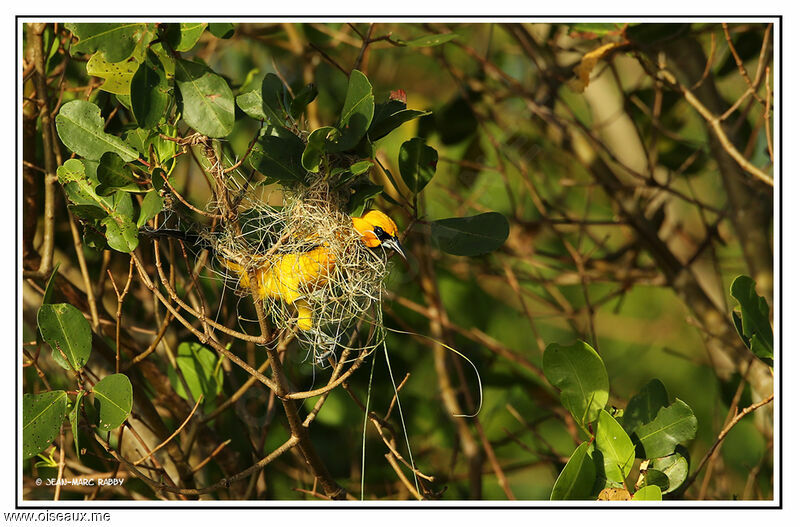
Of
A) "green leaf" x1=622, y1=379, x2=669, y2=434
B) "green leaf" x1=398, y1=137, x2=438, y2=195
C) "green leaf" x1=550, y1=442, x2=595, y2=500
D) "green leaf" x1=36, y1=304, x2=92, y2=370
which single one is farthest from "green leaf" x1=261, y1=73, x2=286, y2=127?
"green leaf" x1=622, y1=379, x2=669, y2=434

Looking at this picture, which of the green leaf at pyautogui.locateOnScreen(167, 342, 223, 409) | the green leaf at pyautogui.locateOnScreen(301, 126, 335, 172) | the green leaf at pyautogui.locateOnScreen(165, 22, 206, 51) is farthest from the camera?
the green leaf at pyautogui.locateOnScreen(167, 342, 223, 409)

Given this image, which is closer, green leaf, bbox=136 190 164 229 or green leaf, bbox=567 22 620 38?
green leaf, bbox=136 190 164 229

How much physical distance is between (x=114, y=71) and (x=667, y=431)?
143 cm

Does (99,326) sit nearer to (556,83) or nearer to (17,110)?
(17,110)

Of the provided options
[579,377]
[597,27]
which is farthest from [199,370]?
[597,27]

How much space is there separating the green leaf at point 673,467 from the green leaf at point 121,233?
1228 millimetres

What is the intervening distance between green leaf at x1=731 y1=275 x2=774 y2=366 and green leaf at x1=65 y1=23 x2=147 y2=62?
Result: 138 cm

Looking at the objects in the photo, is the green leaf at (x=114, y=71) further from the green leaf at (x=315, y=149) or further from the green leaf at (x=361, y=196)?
the green leaf at (x=361, y=196)

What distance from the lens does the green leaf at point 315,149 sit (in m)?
1.36

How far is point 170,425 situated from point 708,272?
232 cm

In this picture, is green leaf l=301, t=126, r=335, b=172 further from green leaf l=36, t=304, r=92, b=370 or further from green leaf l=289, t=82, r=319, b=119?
green leaf l=36, t=304, r=92, b=370

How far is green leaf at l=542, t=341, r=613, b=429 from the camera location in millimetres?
1614

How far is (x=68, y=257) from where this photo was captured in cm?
231
